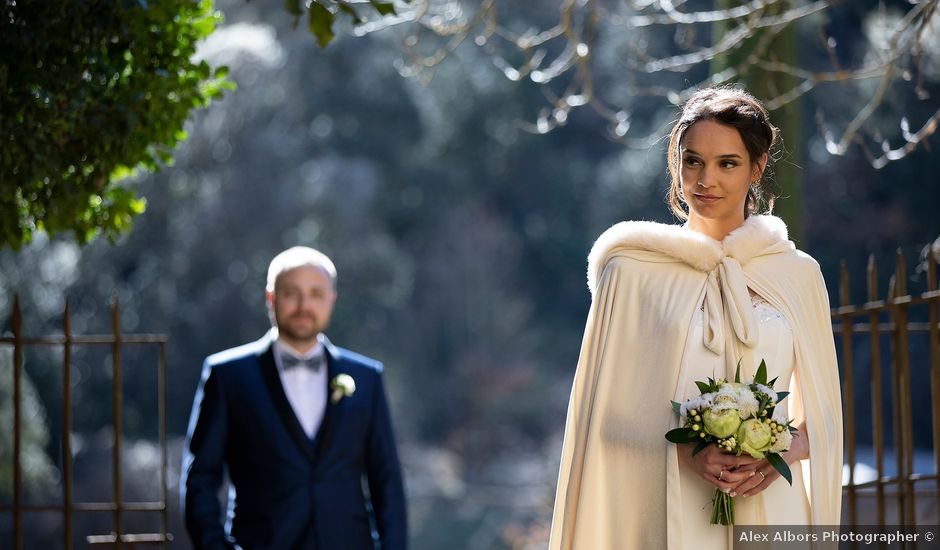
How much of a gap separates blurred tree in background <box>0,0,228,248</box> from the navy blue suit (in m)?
0.92

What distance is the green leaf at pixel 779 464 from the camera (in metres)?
3.59

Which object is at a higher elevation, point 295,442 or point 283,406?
point 283,406

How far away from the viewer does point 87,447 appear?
65.6 feet

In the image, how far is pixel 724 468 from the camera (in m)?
3.63

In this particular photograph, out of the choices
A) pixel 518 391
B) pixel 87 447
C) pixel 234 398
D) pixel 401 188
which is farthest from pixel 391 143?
pixel 234 398

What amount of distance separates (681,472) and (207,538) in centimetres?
226

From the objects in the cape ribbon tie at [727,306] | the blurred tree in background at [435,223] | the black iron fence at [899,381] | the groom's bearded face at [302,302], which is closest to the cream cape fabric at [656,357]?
the cape ribbon tie at [727,306]

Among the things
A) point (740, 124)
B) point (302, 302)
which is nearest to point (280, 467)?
point (302, 302)

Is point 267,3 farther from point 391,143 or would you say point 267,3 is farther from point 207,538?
point 207,538

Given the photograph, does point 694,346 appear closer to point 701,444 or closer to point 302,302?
point 701,444

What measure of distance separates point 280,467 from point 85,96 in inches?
66.3

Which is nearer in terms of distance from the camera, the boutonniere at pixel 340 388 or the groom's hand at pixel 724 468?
the groom's hand at pixel 724 468

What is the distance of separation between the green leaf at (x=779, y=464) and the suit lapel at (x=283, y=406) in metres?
2.42

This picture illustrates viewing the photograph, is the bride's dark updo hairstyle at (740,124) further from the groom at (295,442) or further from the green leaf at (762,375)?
the groom at (295,442)
